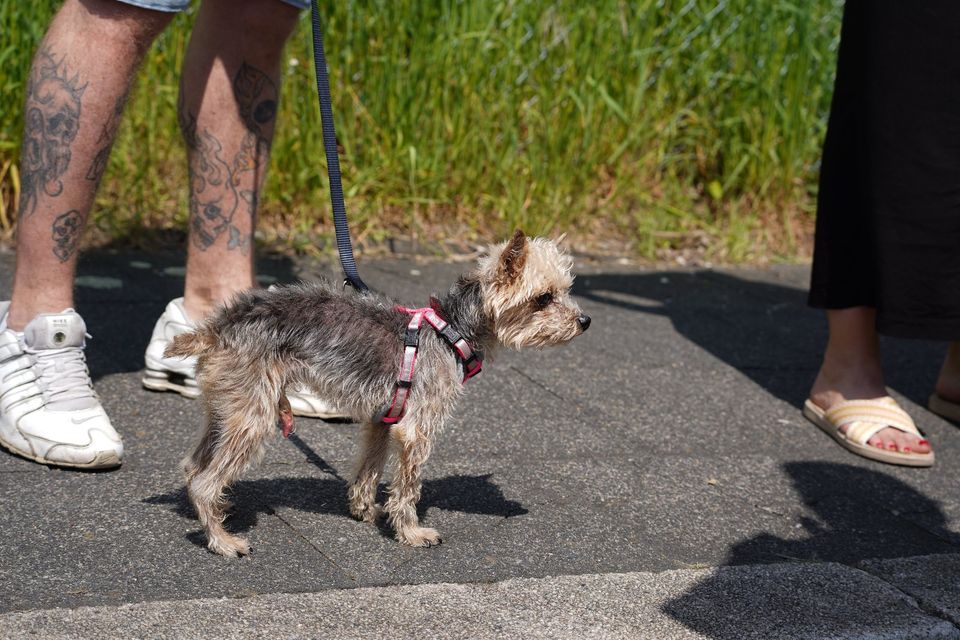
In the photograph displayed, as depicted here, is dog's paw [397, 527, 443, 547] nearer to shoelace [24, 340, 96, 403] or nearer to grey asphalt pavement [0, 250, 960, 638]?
grey asphalt pavement [0, 250, 960, 638]

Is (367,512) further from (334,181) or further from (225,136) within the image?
(225,136)

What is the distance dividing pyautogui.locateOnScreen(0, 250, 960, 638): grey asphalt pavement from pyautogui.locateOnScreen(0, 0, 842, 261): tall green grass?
1418 millimetres

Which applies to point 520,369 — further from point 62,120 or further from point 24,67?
point 24,67

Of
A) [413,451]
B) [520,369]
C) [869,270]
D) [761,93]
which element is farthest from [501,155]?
[413,451]

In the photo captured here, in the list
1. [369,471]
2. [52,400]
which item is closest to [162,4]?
[52,400]

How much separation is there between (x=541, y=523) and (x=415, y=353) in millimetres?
683

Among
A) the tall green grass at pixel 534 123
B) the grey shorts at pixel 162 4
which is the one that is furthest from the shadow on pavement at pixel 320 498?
the tall green grass at pixel 534 123

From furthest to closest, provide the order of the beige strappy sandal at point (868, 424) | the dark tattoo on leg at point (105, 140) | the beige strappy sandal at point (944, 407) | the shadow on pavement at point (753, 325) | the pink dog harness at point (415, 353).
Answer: the shadow on pavement at point (753, 325) → the beige strappy sandal at point (944, 407) → the beige strappy sandal at point (868, 424) → the dark tattoo on leg at point (105, 140) → the pink dog harness at point (415, 353)

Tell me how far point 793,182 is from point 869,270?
3274 millimetres

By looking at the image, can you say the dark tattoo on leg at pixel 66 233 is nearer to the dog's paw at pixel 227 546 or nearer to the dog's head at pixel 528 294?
the dog's paw at pixel 227 546

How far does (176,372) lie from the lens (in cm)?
389

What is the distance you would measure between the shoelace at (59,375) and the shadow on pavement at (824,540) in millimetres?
1839

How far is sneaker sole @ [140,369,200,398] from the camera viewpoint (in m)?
3.91

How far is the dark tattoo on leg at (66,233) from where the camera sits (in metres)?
3.40
